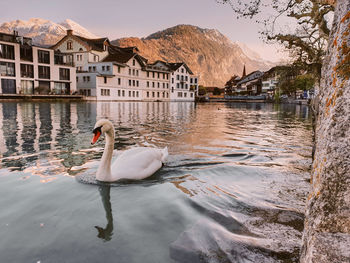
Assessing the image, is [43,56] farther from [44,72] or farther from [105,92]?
[105,92]

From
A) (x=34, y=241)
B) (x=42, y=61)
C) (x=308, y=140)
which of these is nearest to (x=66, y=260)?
(x=34, y=241)

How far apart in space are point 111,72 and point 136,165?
5922 cm

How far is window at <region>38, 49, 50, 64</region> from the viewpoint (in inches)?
2009

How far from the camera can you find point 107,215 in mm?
4074

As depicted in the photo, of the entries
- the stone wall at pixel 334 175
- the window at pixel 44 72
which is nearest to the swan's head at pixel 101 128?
the stone wall at pixel 334 175

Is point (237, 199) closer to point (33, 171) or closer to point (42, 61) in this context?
point (33, 171)

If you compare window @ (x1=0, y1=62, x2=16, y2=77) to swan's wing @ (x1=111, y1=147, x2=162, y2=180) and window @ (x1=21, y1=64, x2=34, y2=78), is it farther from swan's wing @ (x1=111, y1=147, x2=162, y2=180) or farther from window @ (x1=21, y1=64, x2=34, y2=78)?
swan's wing @ (x1=111, y1=147, x2=162, y2=180)

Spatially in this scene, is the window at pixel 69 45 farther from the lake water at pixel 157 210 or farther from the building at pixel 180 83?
the lake water at pixel 157 210

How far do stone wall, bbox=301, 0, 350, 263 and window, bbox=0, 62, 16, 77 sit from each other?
5395 cm

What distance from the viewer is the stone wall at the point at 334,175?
1.79 metres

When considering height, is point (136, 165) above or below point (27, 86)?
below

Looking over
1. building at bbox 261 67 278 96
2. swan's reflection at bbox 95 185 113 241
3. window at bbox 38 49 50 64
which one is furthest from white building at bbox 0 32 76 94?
building at bbox 261 67 278 96

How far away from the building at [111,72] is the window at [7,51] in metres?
11.3

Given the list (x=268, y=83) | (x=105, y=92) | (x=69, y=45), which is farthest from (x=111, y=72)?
(x=268, y=83)
